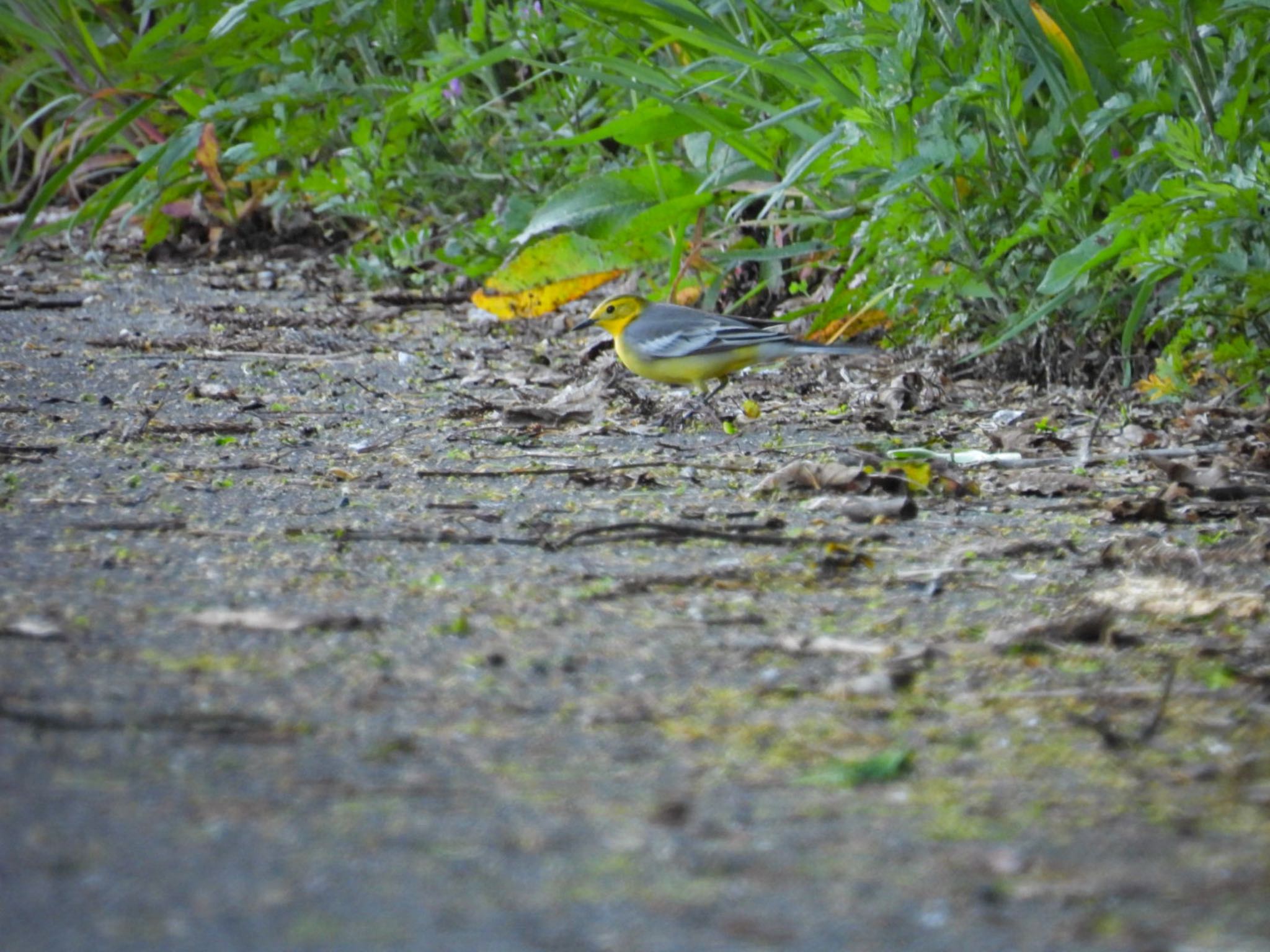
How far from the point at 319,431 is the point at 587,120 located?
9.01 ft

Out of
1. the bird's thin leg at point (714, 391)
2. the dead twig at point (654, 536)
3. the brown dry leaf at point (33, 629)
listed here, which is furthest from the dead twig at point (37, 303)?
the brown dry leaf at point (33, 629)

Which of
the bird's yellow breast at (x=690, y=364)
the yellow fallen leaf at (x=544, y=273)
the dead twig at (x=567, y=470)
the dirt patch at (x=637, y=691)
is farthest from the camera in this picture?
the yellow fallen leaf at (x=544, y=273)

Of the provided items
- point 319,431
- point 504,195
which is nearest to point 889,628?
point 319,431

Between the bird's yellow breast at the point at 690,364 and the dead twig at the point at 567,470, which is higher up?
the dead twig at the point at 567,470

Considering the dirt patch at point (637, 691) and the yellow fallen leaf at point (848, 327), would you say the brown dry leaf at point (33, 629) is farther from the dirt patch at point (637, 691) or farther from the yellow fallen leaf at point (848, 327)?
the yellow fallen leaf at point (848, 327)

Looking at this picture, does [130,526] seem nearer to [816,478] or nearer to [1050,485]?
[816,478]

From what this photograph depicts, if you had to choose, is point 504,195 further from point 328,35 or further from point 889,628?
point 889,628

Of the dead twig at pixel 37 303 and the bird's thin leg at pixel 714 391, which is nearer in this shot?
the bird's thin leg at pixel 714 391

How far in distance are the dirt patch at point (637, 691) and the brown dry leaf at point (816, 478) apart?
11 mm

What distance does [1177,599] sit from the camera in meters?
2.36

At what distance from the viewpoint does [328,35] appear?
6758mm

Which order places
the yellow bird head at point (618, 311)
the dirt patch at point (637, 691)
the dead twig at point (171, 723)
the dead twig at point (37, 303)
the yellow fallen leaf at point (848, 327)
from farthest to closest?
the dead twig at point (37, 303)
the yellow bird head at point (618, 311)
the yellow fallen leaf at point (848, 327)
the dead twig at point (171, 723)
the dirt patch at point (637, 691)

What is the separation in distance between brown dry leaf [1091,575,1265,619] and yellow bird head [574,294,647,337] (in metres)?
2.94

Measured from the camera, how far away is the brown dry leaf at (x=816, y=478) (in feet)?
10.9
